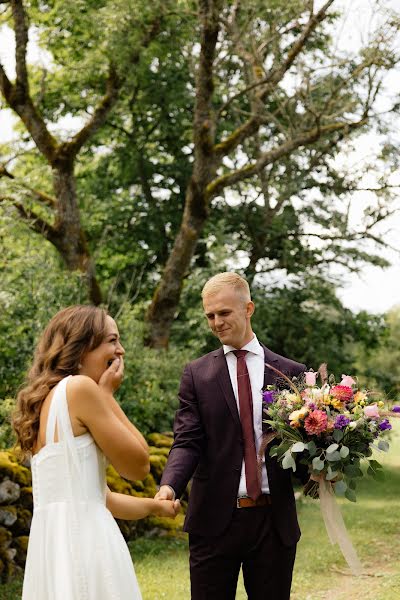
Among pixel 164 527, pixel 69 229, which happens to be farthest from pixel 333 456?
pixel 69 229

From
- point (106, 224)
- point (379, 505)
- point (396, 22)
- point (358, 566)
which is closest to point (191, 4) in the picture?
point (396, 22)

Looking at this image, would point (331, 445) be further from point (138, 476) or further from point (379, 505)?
point (379, 505)

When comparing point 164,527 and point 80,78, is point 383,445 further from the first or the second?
point 80,78

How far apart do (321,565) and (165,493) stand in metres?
5.90

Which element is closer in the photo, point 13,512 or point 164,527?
point 13,512

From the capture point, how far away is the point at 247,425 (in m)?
4.49

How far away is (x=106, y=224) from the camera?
19250mm

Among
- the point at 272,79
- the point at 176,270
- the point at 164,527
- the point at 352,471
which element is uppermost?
the point at 272,79

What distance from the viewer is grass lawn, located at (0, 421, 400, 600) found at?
8297 mm

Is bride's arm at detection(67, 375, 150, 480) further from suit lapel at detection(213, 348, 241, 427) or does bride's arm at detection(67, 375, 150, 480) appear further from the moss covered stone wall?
the moss covered stone wall

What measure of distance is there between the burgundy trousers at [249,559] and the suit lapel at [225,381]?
1.61 ft

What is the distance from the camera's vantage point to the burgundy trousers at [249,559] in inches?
171

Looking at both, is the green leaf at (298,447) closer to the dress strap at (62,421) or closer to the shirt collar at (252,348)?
the shirt collar at (252,348)

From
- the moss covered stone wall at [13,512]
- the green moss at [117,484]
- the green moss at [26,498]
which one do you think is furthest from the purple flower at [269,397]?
the green moss at [117,484]
